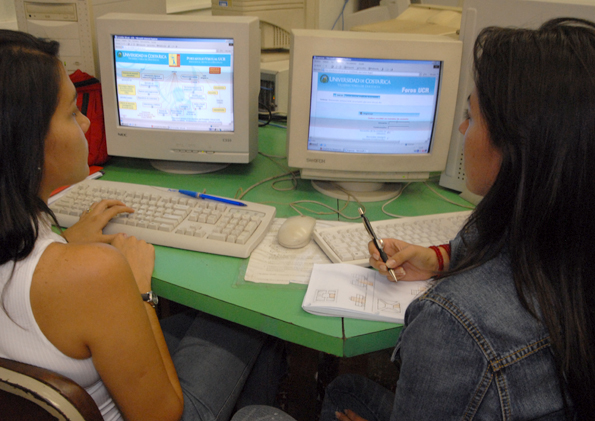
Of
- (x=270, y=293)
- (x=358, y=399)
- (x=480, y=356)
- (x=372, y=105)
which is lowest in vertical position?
(x=358, y=399)

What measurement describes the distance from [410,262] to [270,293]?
0.30 metres

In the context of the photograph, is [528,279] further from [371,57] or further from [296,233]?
[371,57]

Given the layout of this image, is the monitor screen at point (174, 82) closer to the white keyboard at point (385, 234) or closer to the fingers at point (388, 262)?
the white keyboard at point (385, 234)

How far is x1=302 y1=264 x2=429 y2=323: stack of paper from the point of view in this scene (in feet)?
2.71

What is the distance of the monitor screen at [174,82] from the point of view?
1.26 metres

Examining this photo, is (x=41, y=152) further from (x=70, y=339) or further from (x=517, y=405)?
(x=517, y=405)

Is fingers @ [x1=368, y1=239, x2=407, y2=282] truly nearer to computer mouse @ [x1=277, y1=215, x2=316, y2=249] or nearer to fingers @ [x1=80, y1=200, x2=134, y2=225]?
computer mouse @ [x1=277, y1=215, x2=316, y2=249]

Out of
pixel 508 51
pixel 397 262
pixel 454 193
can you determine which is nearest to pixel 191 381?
pixel 397 262

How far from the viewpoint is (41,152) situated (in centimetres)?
70

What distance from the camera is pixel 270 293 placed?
0.89 meters

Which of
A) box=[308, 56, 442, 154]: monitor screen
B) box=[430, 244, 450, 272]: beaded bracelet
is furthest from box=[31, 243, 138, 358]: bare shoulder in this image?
box=[308, 56, 442, 154]: monitor screen

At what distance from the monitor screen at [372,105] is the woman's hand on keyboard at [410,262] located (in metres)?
0.39

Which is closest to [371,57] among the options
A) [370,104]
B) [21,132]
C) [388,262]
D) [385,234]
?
[370,104]

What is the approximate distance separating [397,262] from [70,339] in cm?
59
